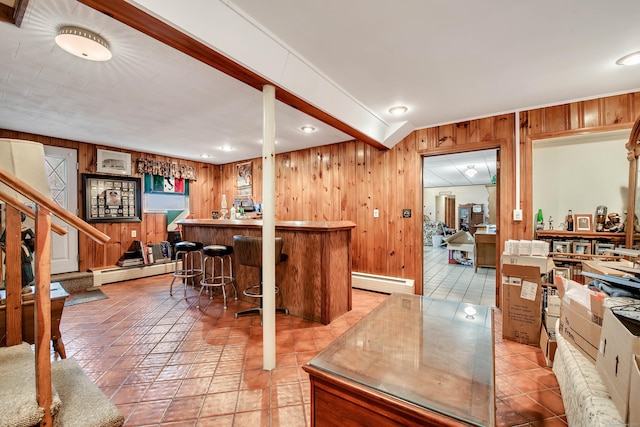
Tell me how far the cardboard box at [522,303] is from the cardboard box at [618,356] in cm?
135

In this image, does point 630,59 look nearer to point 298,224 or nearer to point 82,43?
point 298,224

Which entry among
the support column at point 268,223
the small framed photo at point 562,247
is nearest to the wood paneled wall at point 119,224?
the support column at point 268,223

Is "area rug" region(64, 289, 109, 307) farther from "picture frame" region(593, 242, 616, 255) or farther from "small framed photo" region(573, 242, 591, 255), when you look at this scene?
"picture frame" region(593, 242, 616, 255)

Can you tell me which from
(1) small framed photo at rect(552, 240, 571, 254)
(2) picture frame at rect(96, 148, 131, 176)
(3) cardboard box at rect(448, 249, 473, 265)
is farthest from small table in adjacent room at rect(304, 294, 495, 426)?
(3) cardboard box at rect(448, 249, 473, 265)

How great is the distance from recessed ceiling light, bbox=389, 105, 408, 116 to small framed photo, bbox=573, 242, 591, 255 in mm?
2318

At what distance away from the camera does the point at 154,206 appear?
217 inches

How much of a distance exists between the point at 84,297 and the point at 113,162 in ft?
7.83

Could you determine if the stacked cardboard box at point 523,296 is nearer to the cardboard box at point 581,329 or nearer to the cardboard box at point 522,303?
the cardboard box at point 522,303

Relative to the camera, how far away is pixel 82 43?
186 cm

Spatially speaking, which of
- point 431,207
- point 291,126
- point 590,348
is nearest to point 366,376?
point 590,348

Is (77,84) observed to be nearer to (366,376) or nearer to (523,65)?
(366,376)

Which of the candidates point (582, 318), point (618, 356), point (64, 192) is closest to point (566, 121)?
point (582, 318)

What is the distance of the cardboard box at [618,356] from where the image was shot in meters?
0.93

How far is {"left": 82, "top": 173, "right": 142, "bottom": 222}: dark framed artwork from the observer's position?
4.66 m
